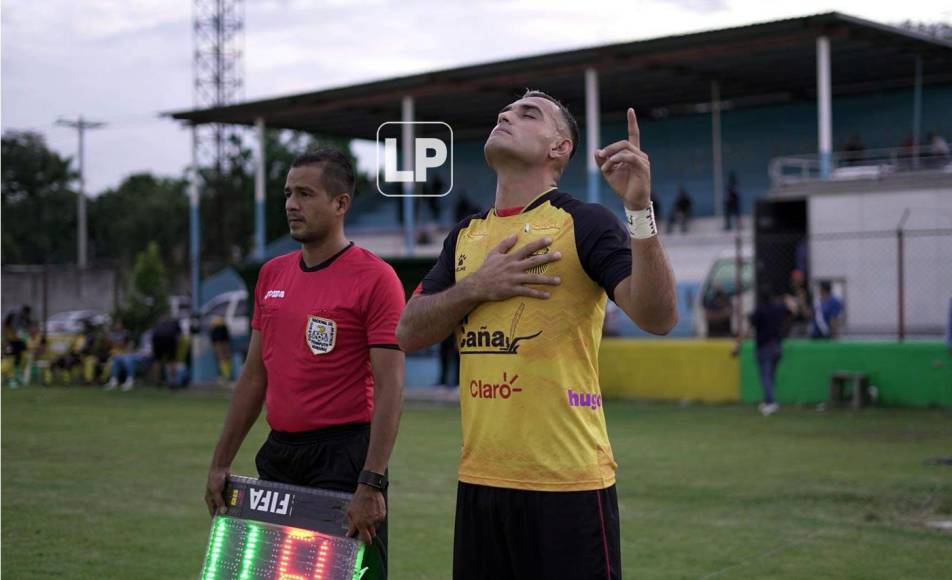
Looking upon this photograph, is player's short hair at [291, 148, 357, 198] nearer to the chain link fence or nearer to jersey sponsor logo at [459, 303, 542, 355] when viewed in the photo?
jersey sponsor logo at [459, 303, 542, 355]

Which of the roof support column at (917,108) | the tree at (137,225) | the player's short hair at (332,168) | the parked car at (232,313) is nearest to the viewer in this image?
the player's short hair at (332,168)

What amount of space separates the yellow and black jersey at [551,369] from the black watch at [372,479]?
924 millimetres

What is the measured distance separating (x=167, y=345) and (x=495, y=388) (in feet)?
82.9

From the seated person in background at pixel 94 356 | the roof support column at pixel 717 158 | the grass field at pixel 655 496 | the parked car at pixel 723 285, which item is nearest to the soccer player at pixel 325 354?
the grass field at pixel 655 496

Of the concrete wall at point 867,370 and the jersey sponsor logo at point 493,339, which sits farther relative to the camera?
the concrete wall at point 867,370

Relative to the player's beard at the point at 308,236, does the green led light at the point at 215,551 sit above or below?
below

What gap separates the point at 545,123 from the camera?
3.91 metres

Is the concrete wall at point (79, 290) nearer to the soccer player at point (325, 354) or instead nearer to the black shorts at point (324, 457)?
the soccer player at point (325, 354)

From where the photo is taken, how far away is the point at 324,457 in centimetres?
509

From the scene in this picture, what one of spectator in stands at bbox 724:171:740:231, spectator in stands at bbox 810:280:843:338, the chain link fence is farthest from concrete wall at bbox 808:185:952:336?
spectator in stands at bbox 724:171:740:231

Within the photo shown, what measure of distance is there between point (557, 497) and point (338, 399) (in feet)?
5.34

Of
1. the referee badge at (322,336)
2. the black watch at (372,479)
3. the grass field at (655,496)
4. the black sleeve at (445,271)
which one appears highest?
the black sleeve at (445,271)

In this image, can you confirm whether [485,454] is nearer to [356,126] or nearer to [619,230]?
[619,230]

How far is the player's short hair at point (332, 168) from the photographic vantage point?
5.32 m
